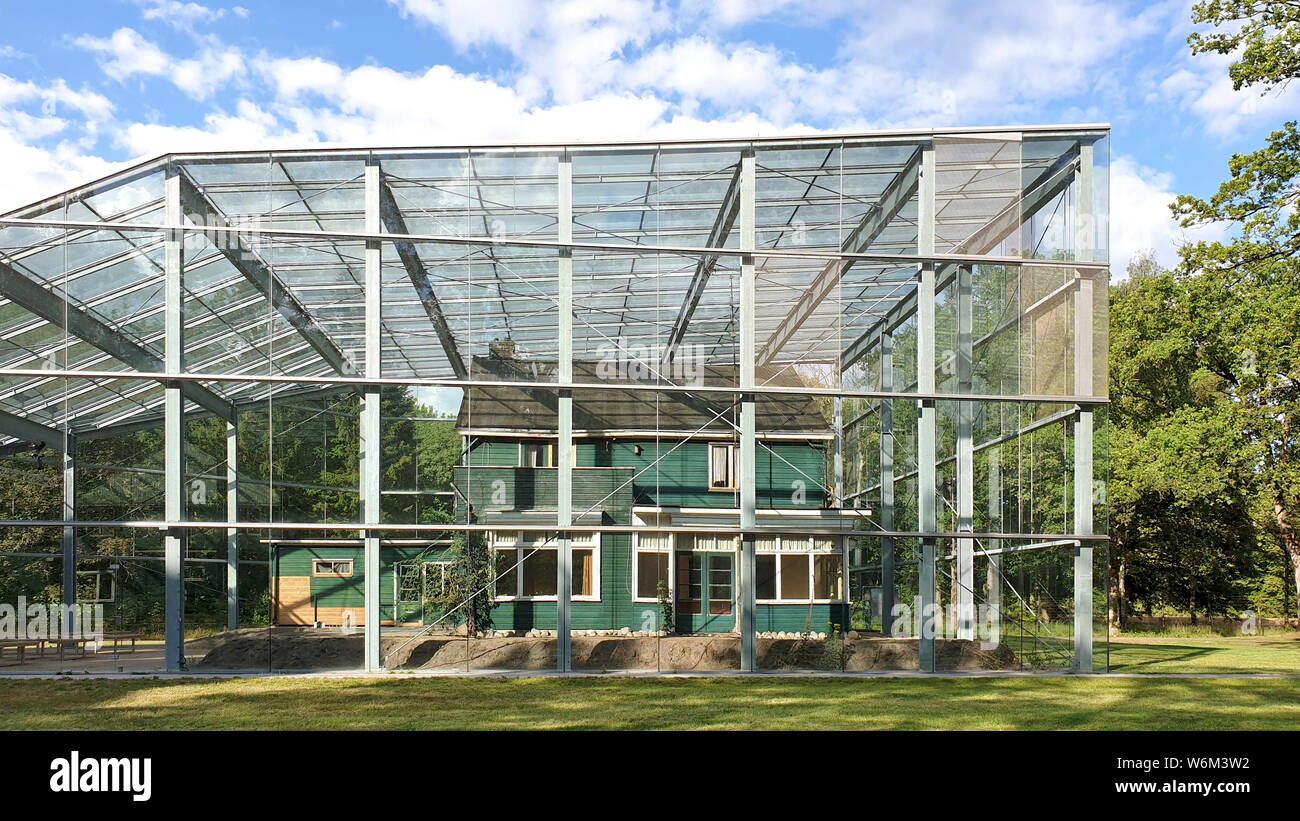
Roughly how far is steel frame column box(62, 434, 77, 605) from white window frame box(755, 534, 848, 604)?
457 inches

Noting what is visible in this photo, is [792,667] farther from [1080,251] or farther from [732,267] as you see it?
[1080,251]

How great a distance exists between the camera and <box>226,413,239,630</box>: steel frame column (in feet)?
55.3

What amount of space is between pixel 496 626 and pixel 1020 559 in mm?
8790

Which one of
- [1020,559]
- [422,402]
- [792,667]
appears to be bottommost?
[792,667]

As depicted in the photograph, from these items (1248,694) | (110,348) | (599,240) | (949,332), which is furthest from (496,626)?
(1248,694)

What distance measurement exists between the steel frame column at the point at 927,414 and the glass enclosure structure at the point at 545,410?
0.20ft

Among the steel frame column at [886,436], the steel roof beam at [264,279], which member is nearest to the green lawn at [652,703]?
the steel frame column at [886,436]

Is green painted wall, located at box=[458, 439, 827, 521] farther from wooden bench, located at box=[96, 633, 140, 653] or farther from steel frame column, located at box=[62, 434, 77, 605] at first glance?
steel frame column, located at box=[62, 434, 77, 605]

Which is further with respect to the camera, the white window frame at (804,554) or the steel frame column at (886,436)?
the steel frame column at (886,436)

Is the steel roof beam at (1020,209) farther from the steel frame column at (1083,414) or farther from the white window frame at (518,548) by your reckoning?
the white window frame at (518,548)

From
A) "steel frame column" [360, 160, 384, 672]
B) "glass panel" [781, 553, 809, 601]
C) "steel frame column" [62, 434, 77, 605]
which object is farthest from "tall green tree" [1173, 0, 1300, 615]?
"steel frame column" [62, 434, 77, 605]

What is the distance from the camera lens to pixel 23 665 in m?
17.1

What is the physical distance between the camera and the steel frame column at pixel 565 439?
56.2ft

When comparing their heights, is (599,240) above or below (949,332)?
above
